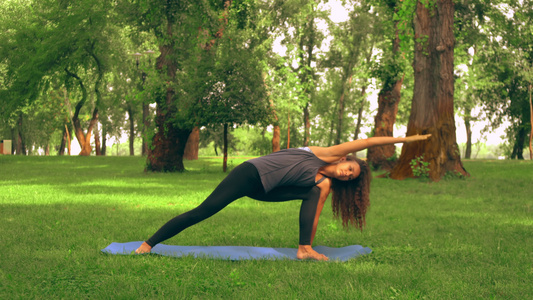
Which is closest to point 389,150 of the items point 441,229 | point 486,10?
point 486,10

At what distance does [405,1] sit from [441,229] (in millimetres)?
8851

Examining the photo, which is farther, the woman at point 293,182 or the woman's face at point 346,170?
the woman's face at point 346,170

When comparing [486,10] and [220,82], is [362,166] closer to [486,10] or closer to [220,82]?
[220,82]

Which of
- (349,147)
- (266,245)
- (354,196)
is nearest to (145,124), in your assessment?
(266,245)

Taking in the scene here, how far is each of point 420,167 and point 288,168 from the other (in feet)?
38.7

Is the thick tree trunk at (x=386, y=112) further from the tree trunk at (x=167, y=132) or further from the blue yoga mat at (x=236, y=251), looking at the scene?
the blue yoga mat at (x=236, y=251)

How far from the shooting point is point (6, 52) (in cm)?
2958

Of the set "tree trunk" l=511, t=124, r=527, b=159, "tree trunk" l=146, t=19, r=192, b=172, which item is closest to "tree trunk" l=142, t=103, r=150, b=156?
"tree trunk" l=146, t=19, r=192, b=172

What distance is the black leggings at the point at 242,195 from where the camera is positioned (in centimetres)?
607

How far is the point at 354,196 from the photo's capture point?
22.4 feet

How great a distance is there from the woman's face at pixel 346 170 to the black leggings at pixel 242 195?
0.36m

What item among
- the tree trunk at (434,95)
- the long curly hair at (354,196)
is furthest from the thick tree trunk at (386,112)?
the long curly hair at (354,196)

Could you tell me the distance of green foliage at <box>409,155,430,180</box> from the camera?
1676 cm

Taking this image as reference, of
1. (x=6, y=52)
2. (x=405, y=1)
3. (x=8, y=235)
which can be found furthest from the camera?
(x=6, y=52)
